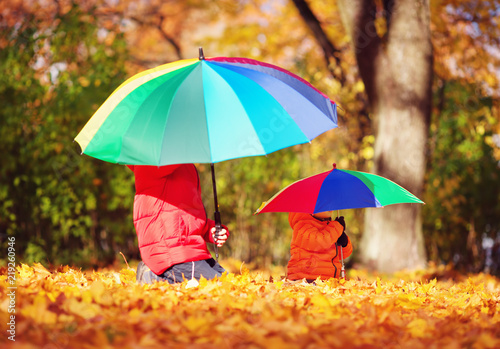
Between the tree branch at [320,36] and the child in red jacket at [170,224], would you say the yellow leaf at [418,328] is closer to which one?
the child in red jacket at [170,224]

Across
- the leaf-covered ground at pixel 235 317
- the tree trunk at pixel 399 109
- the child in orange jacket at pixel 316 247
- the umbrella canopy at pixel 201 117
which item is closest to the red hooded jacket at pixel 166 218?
the leaf-covered ground at pixel 235 317

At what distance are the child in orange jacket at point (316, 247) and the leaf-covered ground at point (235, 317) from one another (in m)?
0.49

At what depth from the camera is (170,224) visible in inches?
136

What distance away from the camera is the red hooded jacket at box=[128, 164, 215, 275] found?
347 cm

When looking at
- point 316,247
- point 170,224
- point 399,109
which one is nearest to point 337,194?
point 316,247

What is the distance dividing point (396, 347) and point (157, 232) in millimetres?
1728

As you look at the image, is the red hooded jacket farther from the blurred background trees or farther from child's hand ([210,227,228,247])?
the blurred background trees

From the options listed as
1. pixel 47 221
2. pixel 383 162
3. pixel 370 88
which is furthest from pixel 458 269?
pixel 47 221

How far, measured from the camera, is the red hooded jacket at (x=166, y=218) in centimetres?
347

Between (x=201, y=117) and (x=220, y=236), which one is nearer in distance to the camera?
(x=201, y=117)

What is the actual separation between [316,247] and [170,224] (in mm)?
1338

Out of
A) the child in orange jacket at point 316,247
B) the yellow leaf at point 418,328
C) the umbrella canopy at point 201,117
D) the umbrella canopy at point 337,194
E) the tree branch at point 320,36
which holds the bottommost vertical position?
the yellow leaf at point 418,328

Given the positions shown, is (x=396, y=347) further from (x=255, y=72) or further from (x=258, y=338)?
(x=255, y=72)

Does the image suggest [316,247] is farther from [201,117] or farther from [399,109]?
[399,109]
